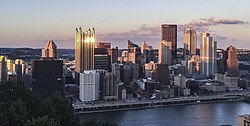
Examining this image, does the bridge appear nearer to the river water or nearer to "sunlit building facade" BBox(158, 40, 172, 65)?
the river water

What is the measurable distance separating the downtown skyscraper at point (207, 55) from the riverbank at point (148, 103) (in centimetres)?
752

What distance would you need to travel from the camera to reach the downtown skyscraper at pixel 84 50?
16.8m

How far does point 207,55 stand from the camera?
878 inches

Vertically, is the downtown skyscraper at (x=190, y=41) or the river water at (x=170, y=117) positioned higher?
the downtown skyscraper at (x=190, y=41)

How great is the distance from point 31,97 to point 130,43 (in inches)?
771

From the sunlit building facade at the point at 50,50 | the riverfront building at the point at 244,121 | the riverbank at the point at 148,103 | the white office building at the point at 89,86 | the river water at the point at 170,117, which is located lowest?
the riverbank at the point at 148,103

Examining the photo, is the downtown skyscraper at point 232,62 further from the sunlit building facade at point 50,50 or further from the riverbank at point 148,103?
the sunlit building facade at point 50,50

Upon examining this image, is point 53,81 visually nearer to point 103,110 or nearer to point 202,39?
point 103,110

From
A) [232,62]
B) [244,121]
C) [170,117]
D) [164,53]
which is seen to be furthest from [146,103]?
[164,53]

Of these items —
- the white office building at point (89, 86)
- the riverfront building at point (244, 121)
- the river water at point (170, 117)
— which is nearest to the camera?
the riverfront building at point (244, 121)

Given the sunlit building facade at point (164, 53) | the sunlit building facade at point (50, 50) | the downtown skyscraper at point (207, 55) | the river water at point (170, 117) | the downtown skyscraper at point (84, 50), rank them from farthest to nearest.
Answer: the sunlit building facade at point (164, 53) < the downtown skyscraper at point (207, 55) < the sunlit building facade at point (50, 50) < the downtown skyscraper at point (84, 50) < the river water at point (170, 117)

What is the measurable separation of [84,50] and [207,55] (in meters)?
7.99

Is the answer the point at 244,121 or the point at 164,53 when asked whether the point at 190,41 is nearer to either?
the point at 164,53

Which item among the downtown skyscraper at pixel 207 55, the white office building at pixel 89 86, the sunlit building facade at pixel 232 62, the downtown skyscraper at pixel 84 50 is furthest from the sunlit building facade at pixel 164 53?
the white office building at pixel 89 86
